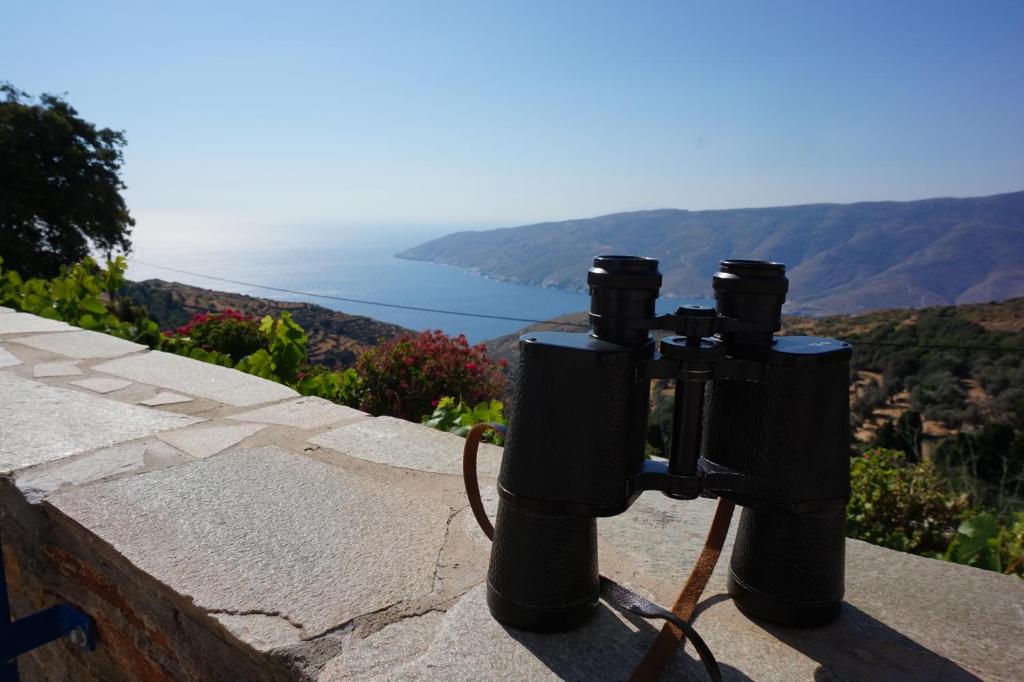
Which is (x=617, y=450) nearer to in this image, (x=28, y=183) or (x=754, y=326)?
(x=754, y=326)

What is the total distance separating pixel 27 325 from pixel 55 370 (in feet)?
→ 3.93

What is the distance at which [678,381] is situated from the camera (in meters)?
0.95

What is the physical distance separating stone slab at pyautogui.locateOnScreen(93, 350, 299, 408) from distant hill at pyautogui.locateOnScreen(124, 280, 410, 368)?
1.92 meters

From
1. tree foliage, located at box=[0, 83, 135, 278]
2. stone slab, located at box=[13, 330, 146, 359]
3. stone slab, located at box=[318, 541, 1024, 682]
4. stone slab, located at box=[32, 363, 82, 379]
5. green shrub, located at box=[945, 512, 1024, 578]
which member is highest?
tree foliage, located at box=[0, 83, 135, 278]

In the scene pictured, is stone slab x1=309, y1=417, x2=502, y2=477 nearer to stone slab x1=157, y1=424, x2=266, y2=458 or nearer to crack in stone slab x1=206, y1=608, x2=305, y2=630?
stone slab x1=157, y1=424, x2=266, y2=458

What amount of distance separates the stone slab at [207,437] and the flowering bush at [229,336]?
309cm

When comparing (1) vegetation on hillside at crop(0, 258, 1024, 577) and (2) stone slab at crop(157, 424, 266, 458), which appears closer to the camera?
(2) stone slab at crop(157, 424, 266, 458)

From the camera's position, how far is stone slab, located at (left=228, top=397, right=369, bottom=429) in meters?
2.18

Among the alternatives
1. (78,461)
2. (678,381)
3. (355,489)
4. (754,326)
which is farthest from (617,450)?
(78,461)

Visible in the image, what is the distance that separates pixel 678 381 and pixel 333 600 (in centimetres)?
72

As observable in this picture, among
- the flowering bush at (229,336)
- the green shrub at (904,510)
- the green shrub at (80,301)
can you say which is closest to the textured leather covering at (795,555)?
the green shrub at (904,510)

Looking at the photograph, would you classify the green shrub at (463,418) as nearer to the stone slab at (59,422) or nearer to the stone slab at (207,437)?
the stone slab at (207,437)

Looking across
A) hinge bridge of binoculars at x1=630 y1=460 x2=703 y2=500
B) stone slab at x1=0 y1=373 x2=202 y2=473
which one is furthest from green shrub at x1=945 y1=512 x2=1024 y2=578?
stone slab at x1=0 y1=373 x2=202 y2=473

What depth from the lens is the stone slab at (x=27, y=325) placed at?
3441mm
